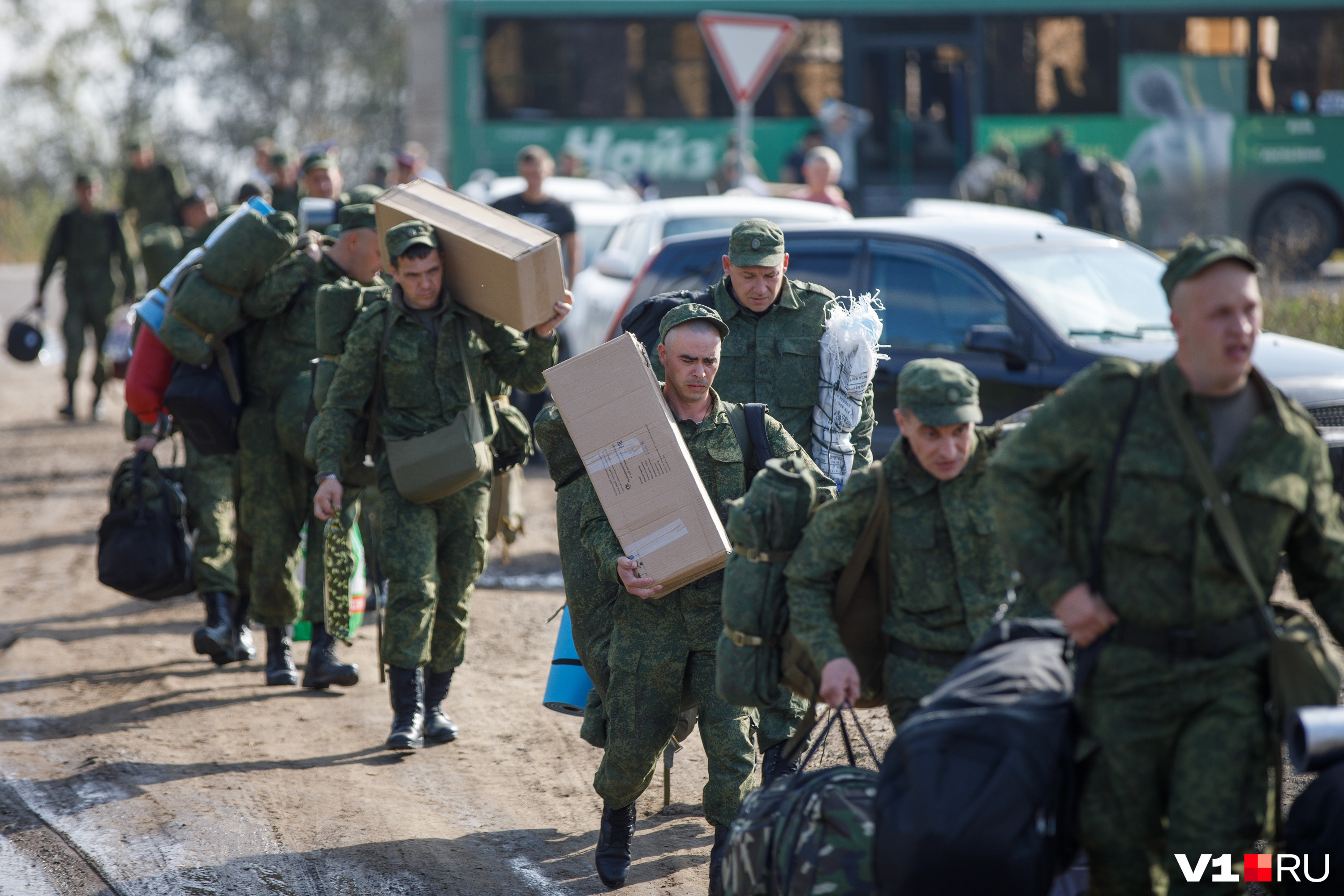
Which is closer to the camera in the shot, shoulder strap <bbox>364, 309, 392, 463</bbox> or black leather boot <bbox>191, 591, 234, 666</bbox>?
shoulder strap <bbox>364, 309, 392, 463</bbox>

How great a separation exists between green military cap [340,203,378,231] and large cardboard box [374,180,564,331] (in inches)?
20.9

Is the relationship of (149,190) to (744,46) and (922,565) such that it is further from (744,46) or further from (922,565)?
(922,565)

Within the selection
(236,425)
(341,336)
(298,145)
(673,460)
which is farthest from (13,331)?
(298,145)

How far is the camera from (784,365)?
17.7 feet

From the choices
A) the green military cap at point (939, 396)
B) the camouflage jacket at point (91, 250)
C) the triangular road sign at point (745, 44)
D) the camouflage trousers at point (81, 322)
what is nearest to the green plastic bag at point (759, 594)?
the green military cap at point (939, 396)

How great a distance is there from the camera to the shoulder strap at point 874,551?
3.71m

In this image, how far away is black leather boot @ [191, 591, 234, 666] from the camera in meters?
7.21

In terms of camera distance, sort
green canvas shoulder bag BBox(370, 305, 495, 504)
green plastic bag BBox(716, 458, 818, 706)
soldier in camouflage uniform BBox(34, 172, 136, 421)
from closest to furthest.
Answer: green plastic bag BBox(716, 458, 818, 706)
green canvas shoulder bag BBox(370, 305, 495, 504)
soldier in camouflage uniform BBox(34, 172, 136, 421)

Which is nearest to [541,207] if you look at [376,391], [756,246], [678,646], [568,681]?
[376,391]

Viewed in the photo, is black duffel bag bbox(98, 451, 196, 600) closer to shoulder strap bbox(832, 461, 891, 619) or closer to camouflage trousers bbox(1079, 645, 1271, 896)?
shoulder strap bbox(832, 461, 891, 619)

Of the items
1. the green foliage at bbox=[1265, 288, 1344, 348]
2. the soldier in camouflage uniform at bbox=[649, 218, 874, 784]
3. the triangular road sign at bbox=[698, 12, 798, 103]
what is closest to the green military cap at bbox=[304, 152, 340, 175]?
the triangular road sign at bbox=[698, 12, 798, 103]

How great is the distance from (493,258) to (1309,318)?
6955 mm

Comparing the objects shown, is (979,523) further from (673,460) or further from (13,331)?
(13,331)

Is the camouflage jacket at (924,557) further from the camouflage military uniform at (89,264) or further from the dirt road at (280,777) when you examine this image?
the camouflage military uniform at (89,264)
